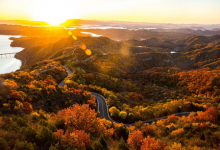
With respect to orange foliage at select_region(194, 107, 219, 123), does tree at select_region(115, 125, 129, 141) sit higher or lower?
lower

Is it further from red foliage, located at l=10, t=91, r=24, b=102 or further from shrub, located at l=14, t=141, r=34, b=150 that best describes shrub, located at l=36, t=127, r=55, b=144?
red foliage, located at l=10, t=91, r=24, b=102

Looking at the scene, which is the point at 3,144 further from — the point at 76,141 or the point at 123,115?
the point at 123,115

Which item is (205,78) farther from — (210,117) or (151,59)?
(151,59)

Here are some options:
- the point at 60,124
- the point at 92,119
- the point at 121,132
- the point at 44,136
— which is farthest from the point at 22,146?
the point at 121,132

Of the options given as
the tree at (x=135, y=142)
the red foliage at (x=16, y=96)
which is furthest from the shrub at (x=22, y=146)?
the red foliage at (x=16, y=96)

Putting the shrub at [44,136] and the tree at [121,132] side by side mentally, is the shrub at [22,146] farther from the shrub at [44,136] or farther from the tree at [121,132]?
the tree at [121,132]

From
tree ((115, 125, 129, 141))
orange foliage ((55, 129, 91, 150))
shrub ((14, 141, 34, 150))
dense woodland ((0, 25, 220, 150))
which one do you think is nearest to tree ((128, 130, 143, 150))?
dense woodland ((0, 25, 220, 150))

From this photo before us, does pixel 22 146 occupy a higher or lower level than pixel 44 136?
higher

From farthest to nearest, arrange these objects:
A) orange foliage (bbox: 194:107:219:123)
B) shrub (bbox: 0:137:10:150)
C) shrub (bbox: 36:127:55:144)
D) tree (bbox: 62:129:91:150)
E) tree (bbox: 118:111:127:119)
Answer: tree (bbox: 118:111:127:119) → orange foliage (bbox: 194:107:219:123) → tree (bbox: 62:129:91:150) → shrub (bbox: 36:127:55:144) → shrub (bbox: 0:137:10:150)

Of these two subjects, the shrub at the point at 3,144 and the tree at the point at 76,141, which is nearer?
the shrub at the point at 3,144

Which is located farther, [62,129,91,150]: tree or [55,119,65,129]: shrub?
[55,119,65,129]: shrub

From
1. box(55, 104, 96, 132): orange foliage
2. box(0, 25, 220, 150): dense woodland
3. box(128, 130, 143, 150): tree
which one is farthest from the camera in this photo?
box(55, 104, 96, 132): orange foliage

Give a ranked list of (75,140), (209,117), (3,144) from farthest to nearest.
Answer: (209,117) → (75,140) → (3,144)
